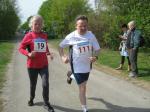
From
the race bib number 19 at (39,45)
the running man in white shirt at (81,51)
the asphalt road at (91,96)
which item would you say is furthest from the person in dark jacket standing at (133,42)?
the race bib number 19 at (39,45)

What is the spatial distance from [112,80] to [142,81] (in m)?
0.96

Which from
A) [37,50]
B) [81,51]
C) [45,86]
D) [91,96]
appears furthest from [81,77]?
[91,96]

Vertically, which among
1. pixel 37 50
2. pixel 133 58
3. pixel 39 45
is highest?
pixel 39 45

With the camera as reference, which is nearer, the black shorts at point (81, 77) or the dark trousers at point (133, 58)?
the black shorts at point (81, 77)

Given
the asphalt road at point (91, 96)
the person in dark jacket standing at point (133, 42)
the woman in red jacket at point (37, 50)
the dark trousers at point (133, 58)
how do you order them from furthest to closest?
the dark trousers at point (133, 58) < the person in dark jacket standing at point (133, 42) < the asphalt road at point (91, 96) < the woman in red jacket at point (37, 50)

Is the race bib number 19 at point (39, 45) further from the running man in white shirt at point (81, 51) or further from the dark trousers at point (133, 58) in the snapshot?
the dark trousers at point (133, 58)

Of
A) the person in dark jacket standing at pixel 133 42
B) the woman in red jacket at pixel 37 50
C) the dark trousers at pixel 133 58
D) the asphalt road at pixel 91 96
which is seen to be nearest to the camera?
the woman in red jacket at pixel 37 50

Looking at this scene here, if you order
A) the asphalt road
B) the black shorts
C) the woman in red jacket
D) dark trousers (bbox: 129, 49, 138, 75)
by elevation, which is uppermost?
the woman in red jacket

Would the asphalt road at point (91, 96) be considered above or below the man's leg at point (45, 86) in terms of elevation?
below

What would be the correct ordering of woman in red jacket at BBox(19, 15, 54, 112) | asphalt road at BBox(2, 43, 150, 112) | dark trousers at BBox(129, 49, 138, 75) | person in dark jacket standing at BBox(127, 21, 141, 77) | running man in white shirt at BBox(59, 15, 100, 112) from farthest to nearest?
dark trousers at BBox(129, 49, 138, 75) < person in dark jacket standing at BBox(127, 21, 141, 77) < asphalt road at BBox(2, 43, 150, 112) < woman in red jacket at BBox(19, 15, 54, 112) < running man in white shirt at BBox(59, 15, 100, 112)

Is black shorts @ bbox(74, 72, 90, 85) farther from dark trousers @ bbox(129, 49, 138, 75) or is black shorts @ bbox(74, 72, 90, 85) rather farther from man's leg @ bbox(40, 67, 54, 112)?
dark trousers @ bbox(129, 49, 138, 75)

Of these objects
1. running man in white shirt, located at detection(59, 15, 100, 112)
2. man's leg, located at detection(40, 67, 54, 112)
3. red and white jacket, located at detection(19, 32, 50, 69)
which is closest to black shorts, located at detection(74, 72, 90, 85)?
running man in white shirt, located at detection(59, 15, 100, 112)

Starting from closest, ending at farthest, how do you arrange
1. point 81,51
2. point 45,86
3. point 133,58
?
point 81,51, point 45,86, point 133,58

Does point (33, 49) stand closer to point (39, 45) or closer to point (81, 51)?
point (39, 45)
